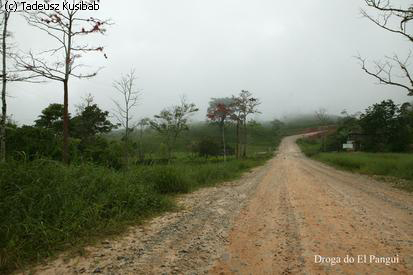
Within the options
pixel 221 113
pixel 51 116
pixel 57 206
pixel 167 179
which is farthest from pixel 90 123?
pixel 57 206

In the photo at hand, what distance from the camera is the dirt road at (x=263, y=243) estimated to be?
291 centimetres

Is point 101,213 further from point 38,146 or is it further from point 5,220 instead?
point 38,146

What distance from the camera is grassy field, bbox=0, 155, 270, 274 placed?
3311 mm

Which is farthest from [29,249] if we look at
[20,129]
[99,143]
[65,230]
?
[99,143]

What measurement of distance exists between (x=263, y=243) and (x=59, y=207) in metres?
3.44

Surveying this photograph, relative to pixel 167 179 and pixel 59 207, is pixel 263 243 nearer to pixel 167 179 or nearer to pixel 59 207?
pixel 59 207

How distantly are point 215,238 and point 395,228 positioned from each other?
10.6ft

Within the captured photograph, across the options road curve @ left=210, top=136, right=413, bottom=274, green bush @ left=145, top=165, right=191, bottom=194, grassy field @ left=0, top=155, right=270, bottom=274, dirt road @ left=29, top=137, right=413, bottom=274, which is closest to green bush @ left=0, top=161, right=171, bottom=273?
grassy field @ left=0, top=155, right=270, bottom=274

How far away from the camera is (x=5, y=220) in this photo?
3.47m

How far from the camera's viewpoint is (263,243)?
3.63 meters

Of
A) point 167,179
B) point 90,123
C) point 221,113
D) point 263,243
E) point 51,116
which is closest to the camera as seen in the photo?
point 263,243

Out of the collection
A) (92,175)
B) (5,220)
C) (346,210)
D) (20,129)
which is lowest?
(346,210)

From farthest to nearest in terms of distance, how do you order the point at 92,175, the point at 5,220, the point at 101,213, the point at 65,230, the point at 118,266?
1. the point at 92,175
2. the point at 101,213
3. the point at 65,230
4. the point at 5,220
5. the point at 118,266

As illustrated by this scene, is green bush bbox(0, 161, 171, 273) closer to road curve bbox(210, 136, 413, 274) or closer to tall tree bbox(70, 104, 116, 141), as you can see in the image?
road curve bbox(210, 136, 413, 274)
